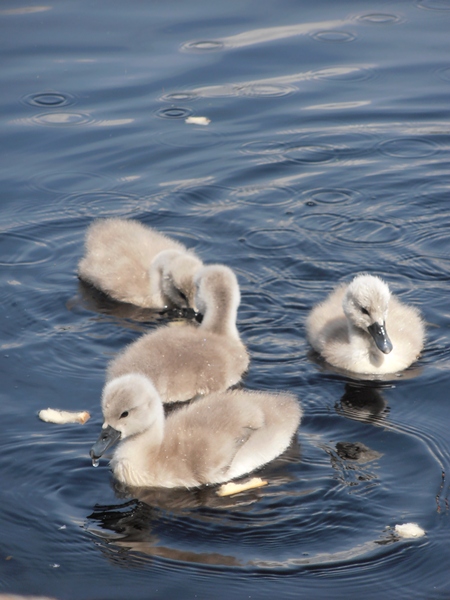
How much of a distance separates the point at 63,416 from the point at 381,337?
2.09 metres

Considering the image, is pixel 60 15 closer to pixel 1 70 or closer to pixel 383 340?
pixel 1 70

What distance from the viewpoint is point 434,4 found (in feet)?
45.1

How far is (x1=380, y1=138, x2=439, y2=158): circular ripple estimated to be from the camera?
9898mm

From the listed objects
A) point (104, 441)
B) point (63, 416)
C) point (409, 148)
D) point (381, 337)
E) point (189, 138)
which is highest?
point (189, 138)

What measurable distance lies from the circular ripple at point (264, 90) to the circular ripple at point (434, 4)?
3.23m

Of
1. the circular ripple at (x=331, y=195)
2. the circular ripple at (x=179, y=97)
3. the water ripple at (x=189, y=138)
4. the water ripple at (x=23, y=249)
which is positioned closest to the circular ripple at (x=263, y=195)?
the circular ripple at (x=331, y=195)

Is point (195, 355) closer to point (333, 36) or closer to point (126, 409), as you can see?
point (126, 409)

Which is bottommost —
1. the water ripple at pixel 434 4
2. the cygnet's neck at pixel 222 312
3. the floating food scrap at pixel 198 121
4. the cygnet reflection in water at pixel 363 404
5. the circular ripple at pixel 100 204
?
the cygnet reflection in water at pixel 363 404

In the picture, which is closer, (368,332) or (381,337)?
(381,337)

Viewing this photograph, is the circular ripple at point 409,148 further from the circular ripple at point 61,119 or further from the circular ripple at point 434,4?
the circular ripple at point 434,4

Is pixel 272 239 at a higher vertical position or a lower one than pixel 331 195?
lower

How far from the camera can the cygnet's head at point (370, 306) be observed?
6770 mm

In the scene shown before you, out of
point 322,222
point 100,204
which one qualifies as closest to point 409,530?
point 322,222

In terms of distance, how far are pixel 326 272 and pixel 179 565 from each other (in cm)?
348
